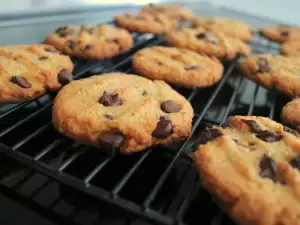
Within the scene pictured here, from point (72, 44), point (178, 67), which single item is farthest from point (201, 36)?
point (72, 44)

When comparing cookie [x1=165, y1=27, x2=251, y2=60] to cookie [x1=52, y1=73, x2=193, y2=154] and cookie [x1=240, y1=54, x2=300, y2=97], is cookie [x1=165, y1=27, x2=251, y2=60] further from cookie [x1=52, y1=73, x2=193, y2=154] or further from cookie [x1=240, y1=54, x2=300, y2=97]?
cookie [x1=52, y1=73, x2=193, y2=154]

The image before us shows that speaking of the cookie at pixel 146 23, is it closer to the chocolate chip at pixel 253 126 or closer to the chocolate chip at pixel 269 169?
the chocolate chip at pixel 253 126

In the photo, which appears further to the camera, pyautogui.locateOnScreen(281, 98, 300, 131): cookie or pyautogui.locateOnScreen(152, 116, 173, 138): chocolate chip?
pyautogui.locateOnScreen(281, 98, 300, 131): cookie

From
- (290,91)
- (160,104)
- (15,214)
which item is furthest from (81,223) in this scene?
(290,91)

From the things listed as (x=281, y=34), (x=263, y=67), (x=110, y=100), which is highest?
(x=110, y=100)

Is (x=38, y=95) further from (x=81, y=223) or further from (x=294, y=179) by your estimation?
(x=294, y=179)

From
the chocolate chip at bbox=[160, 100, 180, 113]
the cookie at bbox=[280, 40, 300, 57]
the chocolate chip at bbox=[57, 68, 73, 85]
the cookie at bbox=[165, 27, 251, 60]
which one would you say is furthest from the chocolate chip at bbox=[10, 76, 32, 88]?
the cookie at bbox=[280, 40, 300, 57]

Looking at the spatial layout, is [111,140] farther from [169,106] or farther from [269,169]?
[269,169]
